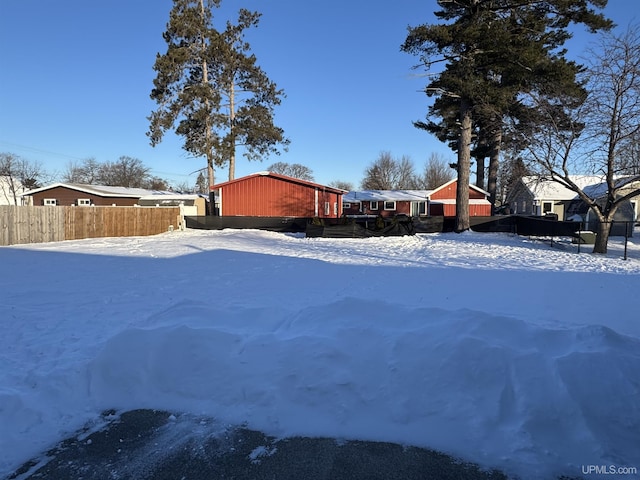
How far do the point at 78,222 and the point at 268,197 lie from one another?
12683mm

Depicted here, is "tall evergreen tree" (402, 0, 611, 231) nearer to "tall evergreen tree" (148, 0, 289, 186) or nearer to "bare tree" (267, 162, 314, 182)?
"tall evergreen tree" (148, 0, 289, 186)

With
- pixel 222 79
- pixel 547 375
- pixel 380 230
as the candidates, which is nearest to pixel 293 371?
pixel 547 375

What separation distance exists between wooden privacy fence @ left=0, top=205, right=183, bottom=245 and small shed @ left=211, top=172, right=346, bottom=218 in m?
4.49

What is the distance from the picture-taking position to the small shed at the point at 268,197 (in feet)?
97.3

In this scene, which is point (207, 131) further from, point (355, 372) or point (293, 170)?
point (293, 170)

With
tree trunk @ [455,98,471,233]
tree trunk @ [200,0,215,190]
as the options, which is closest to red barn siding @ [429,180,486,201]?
tree trunk @ [455,98,471,233]

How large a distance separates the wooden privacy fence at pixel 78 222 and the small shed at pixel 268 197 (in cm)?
449

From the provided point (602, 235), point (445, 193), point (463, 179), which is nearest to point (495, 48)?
point (463, 179)

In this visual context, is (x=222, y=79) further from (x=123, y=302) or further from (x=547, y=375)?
(x=547, y=375)

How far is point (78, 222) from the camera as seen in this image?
20797mm

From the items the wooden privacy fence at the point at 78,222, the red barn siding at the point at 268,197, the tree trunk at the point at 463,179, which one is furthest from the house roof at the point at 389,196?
the wooden privacy fence at the point at 78,222

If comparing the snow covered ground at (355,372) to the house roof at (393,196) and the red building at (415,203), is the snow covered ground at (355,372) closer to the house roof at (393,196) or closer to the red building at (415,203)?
the red building at (415,203)

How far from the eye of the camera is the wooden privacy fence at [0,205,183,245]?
1800 cm

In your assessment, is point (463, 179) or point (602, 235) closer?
point (602, 235)
